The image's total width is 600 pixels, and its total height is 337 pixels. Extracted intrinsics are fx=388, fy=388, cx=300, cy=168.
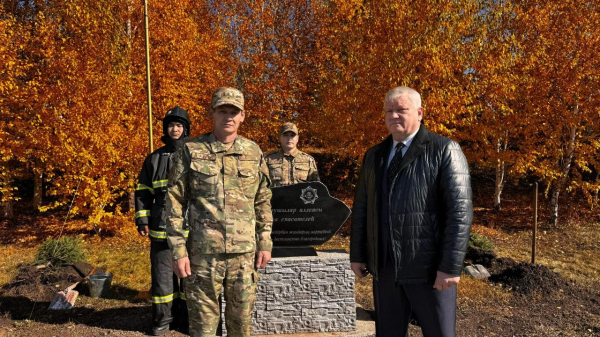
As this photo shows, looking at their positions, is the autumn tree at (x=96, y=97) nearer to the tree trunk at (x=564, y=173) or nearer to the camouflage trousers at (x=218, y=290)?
the camouflage trousers at (x=218, y=290)

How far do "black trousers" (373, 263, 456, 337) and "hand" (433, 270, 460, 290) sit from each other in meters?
0.08

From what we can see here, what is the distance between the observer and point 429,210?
2.35 m

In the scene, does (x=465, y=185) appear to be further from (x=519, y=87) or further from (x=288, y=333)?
(x=519, y=87)

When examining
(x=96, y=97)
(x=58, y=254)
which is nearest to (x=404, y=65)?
(x=96, y=97)

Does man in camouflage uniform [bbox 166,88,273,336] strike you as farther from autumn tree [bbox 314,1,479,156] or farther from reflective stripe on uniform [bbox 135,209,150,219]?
autumn tree [bbox 314,1,479,156]

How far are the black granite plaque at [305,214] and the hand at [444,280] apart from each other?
87.3 inches

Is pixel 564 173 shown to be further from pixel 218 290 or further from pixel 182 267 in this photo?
pixel 182 267

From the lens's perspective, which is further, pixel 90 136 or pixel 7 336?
pixel 90 136

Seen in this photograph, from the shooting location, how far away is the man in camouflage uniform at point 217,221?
2.71 metres

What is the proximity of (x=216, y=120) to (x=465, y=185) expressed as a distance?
1.72 m

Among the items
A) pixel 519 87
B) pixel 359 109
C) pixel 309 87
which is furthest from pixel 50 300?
pixel 309 87

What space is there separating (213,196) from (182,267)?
527 millimetres

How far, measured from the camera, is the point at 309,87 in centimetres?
1720

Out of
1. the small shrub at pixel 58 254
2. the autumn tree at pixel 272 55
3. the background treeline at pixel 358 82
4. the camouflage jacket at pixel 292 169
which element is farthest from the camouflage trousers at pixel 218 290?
the autumn tree at pixel 272 55
